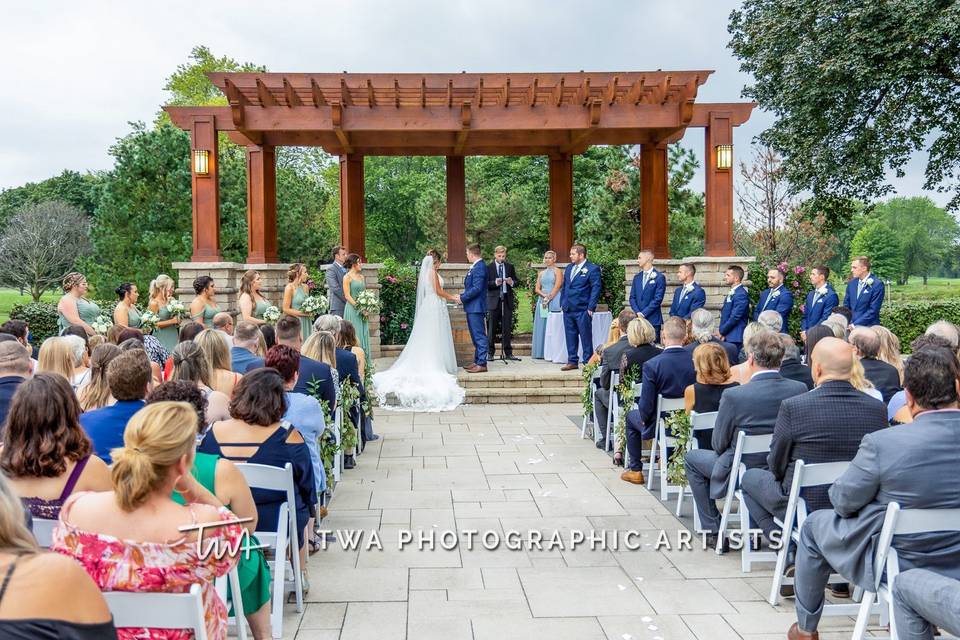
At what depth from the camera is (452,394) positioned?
1080cm

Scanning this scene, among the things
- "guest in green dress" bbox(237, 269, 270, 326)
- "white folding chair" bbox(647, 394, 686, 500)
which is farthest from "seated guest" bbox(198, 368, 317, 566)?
"guest in green dress" bbox(237, 269, 270, 326)

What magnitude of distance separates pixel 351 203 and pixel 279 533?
1112 cm

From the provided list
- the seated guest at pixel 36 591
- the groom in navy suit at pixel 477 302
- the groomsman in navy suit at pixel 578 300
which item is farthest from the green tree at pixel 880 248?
the seated guest at pixel 36 591

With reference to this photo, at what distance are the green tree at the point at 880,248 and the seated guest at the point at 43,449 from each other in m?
37.7

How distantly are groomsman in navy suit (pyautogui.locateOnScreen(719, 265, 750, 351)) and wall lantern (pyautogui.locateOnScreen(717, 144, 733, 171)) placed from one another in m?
2.70

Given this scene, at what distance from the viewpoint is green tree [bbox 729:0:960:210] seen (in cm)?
1617

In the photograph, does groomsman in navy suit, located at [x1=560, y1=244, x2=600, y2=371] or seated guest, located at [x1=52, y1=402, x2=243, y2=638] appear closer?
seated guest, located at [x1=52, y1=402, x2=243, y2=638]

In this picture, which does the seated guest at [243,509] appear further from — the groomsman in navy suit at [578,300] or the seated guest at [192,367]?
the groomsman in navy suit at [578,300]

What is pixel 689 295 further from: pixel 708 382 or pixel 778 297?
pixel 708 382

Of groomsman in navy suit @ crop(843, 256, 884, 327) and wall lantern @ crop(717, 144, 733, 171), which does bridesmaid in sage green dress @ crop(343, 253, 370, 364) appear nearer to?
wall lantern @ crop(717, 144, 733, 171)

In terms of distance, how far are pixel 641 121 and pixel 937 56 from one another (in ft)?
26.6

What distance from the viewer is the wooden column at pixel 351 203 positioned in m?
14.4

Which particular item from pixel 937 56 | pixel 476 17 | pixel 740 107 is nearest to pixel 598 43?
pixel 476 17

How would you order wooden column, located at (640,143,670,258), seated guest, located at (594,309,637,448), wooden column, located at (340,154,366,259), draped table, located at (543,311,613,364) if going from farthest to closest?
1. wooden column, located at (340,154,366,259)
2. wooden column, located at (640,143,670,258)
3. draped table, located at (543,311,613,364)
4. seated guest, located at (594,309,637,448)
